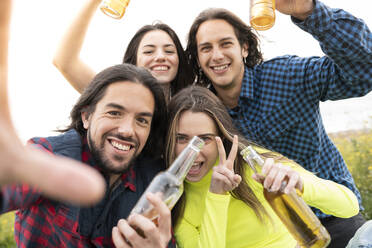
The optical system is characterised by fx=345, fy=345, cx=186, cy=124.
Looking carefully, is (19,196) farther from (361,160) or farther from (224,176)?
(361,160)

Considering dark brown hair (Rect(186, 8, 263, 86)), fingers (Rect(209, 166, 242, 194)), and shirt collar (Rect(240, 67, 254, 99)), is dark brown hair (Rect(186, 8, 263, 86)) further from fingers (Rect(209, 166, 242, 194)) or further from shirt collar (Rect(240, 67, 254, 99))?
fingers (Rect(209, 166, 242, 194))

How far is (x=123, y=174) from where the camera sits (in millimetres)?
1970

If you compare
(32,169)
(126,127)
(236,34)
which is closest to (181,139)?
(126,127)

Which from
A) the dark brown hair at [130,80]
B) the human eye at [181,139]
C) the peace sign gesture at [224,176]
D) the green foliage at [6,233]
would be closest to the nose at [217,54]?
the dark brown hair at [130,80]

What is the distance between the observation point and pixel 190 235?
1.93 m

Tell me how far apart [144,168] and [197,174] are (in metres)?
0.33

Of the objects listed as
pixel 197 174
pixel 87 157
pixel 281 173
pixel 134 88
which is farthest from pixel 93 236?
pixel 281 173

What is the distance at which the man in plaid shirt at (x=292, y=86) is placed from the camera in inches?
86.8

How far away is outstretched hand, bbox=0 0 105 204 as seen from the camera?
46cm

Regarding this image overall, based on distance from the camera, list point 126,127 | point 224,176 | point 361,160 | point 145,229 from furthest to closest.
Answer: point 361,160 < point 126,127 < point 224,176 < point 145,229

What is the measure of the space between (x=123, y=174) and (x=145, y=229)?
28.8 inches

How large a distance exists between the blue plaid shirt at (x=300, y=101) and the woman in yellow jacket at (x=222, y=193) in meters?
0.47

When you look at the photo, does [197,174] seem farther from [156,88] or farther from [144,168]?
[156,88]

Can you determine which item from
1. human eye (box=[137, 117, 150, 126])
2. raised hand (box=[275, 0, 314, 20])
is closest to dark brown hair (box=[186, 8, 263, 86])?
raised hand (box=[275, 0, 314, 20])
